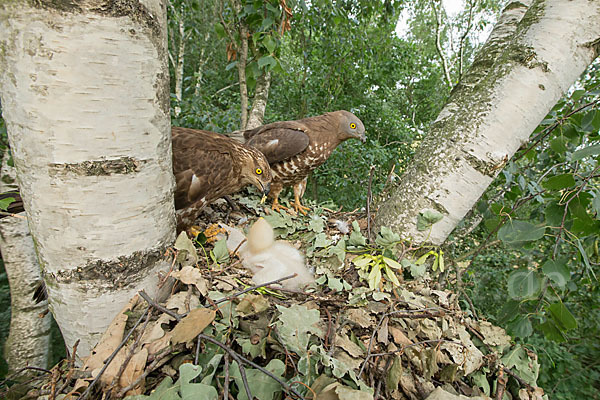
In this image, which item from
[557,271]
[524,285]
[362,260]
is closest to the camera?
[557,271]

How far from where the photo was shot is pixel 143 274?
3.29ft

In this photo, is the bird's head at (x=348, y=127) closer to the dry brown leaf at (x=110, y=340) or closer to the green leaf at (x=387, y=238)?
the green leaf at (x=387, y=238)

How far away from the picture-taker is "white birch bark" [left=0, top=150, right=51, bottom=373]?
268 cm

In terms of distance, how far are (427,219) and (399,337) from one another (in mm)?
564

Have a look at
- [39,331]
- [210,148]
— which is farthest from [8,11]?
[39,331]

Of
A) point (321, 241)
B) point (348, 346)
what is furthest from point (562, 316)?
point (321, 241)

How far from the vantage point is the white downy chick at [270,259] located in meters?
1.41

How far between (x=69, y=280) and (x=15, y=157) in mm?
383

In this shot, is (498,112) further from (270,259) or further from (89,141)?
(89,141)

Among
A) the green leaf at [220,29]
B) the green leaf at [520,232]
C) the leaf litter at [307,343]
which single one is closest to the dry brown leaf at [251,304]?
the leaf litter at [307,343]

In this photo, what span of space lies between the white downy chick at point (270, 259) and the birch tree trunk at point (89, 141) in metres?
0.55

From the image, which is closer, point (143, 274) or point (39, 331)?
point (143, 274)

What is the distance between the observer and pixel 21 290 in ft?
9.25

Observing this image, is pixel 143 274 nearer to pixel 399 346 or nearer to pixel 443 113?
pixel 399 346
